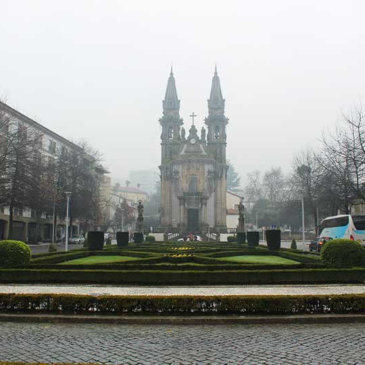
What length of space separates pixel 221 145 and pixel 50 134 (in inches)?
1106

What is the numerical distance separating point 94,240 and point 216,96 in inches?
1887

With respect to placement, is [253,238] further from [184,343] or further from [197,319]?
[184,343]

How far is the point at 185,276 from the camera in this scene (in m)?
16.2

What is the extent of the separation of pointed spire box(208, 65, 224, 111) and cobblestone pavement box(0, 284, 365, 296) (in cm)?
6037

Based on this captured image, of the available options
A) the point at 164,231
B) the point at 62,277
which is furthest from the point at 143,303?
the point at 164,231

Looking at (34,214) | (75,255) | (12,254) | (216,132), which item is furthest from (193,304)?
(216,132)

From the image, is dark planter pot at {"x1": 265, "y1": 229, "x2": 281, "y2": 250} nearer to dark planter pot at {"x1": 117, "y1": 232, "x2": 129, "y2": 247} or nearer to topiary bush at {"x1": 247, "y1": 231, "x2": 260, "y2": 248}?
topiary bush at {"x1": 247, "y1": 231, "x2": 260, "y2": 248}

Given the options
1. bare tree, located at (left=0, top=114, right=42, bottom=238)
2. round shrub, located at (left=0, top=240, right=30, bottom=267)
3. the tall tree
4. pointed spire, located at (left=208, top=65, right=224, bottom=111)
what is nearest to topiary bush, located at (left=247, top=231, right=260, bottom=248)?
bare tree, located at (left=0, top=114, right=42, bottom=238)

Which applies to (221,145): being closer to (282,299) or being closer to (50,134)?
(50,134)

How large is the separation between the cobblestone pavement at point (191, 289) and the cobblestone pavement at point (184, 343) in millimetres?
4679

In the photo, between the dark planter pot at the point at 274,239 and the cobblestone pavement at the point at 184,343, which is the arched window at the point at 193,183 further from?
Result: the cobblestone pavement at the point at 184,343

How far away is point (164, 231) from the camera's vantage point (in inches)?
2571

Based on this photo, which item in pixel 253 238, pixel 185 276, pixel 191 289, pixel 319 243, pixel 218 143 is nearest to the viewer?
pixel 191 289

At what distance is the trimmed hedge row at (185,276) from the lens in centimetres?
1628
